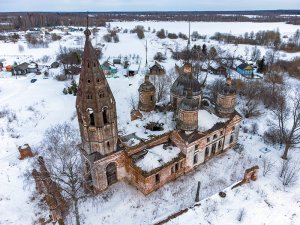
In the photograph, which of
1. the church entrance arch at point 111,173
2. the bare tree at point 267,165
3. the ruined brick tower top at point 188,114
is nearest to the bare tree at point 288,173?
the bare tree at point 267,165

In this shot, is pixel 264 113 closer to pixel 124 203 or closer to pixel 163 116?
pixel 163 116

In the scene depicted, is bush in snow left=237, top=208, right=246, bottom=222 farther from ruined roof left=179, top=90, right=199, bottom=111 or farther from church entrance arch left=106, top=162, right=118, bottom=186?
church entrance arch left=106, top=162, right=118, bottom=186

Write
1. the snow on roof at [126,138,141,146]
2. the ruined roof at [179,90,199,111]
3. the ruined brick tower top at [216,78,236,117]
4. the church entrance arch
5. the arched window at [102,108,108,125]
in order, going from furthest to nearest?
the ruined brick tower top at [216,78,236,117] → the snow on roof at [126,138,141,146] → the ruined roof at [179,90,199,111] → the church entrance arch → the arched window at [102,108,108,125]

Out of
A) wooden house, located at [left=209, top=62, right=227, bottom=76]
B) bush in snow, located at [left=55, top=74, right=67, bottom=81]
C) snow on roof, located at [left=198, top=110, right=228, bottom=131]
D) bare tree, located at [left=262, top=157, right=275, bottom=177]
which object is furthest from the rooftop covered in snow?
bush in snow, located at [left=55, top=74, right=67, bottom=81]

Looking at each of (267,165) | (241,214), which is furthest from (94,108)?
(267,165)

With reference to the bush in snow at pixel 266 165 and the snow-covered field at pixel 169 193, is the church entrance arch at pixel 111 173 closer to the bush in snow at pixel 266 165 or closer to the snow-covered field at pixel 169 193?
the snow-covered field at pixel 169 193
